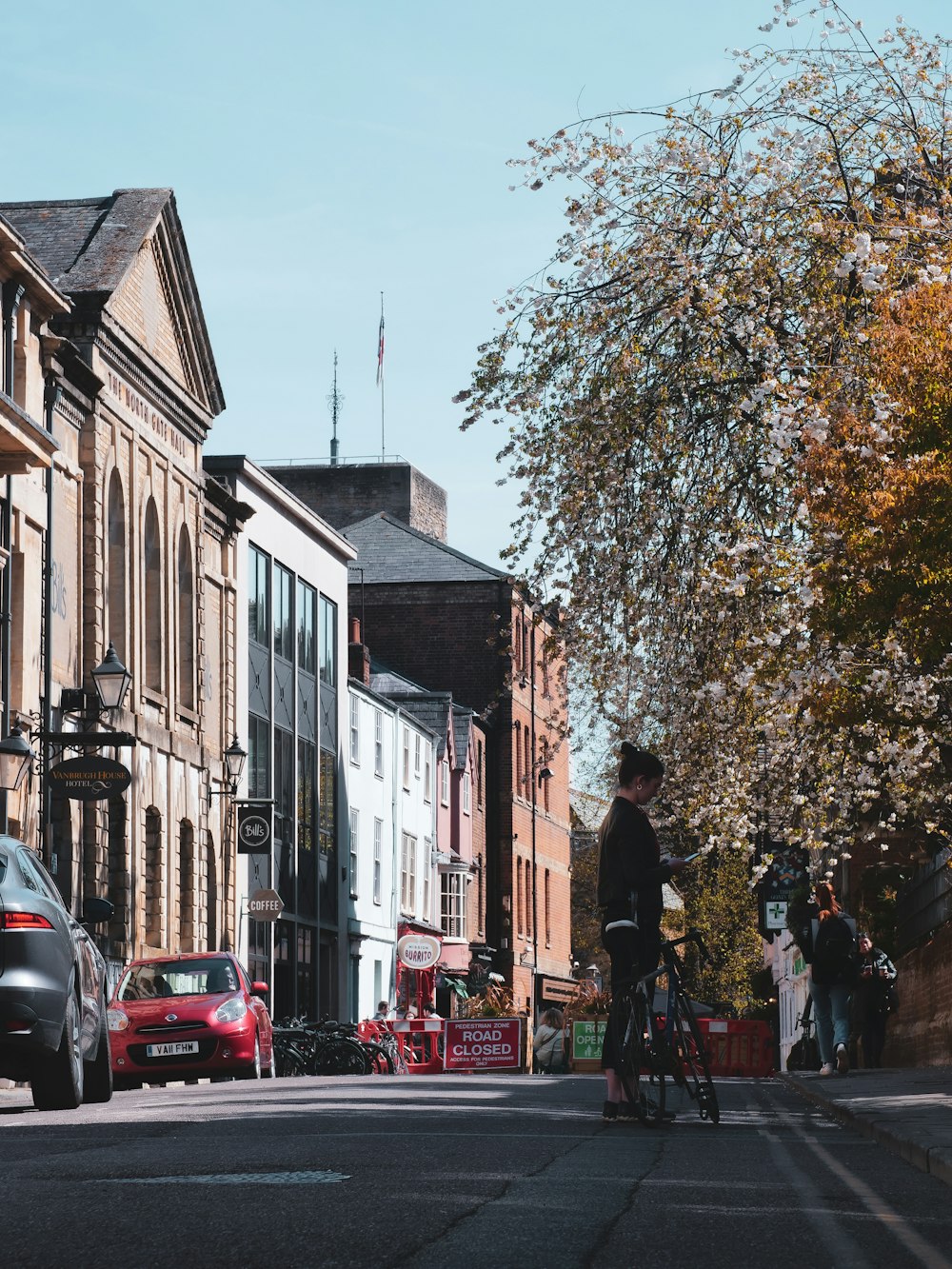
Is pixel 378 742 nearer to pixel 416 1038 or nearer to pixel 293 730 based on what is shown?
pixel 293 730

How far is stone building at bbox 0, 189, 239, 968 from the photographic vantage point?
106 feet

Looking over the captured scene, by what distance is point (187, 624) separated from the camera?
39688 millimetres

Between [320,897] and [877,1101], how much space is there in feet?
115

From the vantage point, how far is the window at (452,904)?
2451 inches

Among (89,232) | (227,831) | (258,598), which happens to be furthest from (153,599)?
(258,598)

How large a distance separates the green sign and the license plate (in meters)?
10.1

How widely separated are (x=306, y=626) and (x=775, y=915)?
1815 centimetres

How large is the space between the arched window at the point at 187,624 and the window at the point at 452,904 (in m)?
23.7

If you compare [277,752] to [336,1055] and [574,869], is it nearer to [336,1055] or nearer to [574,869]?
[336,1055]

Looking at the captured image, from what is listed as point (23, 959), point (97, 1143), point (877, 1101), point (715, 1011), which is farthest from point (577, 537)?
point (715, 1011)

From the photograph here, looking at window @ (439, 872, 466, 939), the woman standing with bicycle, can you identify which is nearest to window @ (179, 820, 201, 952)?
window @ (439, 872, 466, 939)

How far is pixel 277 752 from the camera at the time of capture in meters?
46.4

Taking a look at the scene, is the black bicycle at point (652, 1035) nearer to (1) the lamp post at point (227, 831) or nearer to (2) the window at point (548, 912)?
(1) the lamp post at point (227, 831)

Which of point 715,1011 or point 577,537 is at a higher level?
point 577,537
